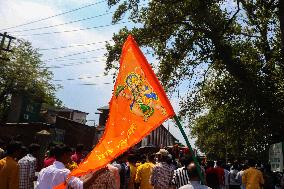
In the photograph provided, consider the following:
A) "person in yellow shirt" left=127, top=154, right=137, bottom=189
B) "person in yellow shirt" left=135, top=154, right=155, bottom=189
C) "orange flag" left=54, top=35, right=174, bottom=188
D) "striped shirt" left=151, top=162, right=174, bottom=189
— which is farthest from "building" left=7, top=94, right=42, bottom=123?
"orange flag" left=54, top=35, right=174, bottom=188

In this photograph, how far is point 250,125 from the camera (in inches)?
949

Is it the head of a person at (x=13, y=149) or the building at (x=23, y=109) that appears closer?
the head of a person at (x=13, y=149)

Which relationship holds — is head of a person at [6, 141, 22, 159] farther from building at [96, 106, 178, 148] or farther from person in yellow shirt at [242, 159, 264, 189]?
building at [96, 106, 178, 148]

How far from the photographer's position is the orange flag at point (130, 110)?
13.4ft

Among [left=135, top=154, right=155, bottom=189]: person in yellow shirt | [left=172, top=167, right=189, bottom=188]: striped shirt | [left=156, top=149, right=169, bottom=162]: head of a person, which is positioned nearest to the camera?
[left=172, top=167, right=189, bottom=188]: striped shirt

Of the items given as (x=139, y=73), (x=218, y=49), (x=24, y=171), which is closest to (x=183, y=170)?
(x=24, y=171)

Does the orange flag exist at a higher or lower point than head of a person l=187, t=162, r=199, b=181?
higher

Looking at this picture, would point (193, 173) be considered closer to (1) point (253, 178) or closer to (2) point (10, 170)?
(2) point (10, 170)

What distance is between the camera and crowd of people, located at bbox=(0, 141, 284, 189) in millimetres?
4449

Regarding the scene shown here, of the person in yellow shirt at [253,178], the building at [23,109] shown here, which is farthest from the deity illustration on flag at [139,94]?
the building at [23,109]

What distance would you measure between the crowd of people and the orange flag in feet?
0.74

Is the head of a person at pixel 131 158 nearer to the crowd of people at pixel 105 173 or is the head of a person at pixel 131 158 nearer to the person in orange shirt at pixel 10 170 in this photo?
the crowd of people at pixel 105 173

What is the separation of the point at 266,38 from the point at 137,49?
20772mm

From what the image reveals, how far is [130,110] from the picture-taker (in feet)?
14.5
